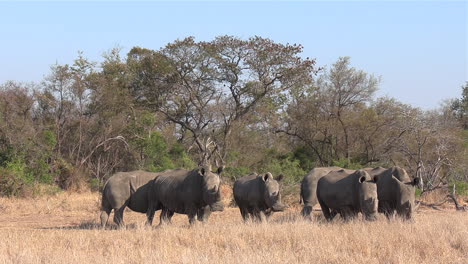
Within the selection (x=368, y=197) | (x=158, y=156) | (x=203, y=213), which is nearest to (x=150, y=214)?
(x=203, y=213)

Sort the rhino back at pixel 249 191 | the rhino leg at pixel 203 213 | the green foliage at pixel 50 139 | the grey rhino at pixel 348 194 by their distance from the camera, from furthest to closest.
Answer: the green foliage at pixel 50 139 < the rhino back at pixel 249 191 < the rhino leg at pixel 203 213 < the grey rhino at pixel 348 194

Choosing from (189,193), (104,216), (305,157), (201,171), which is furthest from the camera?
(305,157)

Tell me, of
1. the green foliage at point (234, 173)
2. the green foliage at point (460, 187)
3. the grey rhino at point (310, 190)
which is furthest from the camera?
the green foliage at point (234, 173)

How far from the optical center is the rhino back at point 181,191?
1535 centimetres

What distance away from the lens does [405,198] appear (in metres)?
15.0

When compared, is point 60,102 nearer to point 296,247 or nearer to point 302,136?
point 302,136

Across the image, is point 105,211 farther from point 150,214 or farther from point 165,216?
point 165,216

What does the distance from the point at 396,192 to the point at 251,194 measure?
353 cm

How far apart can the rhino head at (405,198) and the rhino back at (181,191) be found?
4.51 meters

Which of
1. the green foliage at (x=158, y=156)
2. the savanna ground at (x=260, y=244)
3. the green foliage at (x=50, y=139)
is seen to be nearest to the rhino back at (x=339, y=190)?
the savanna ground at (x=260, y=244)

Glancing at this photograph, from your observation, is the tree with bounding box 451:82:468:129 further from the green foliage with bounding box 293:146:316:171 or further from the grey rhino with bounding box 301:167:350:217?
the grey rhino with bounding box 301:167:350:217

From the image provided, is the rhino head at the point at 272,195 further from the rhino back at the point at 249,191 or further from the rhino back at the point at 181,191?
the rhino back at the point at 181,191

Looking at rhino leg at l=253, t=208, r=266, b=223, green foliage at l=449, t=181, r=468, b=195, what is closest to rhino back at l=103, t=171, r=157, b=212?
rhino leg at l=253, t=208, r=266, b=223

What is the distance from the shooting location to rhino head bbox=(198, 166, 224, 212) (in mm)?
14812
